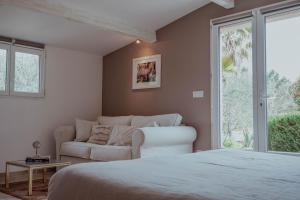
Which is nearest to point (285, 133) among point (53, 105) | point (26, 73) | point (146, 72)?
point (146, 72)

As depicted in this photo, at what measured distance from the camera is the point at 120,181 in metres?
1.31

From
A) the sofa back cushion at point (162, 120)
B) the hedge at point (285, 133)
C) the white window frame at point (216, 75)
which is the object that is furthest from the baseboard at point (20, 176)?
the hedge at point (285, 133)

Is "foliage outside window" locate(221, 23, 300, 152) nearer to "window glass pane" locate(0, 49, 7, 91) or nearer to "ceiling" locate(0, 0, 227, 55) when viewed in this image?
"ceiling" locate(0, 0, 227, 55)

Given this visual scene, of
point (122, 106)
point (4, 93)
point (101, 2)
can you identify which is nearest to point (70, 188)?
point (101, 2)

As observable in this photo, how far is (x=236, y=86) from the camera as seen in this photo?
4.21 metres

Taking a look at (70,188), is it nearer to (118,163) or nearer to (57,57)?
(118,163)

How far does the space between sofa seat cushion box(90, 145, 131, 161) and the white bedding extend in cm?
200

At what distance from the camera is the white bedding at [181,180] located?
3.62ft

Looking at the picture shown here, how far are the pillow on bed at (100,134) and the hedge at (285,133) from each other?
2.34 meters

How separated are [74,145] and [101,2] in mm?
2086

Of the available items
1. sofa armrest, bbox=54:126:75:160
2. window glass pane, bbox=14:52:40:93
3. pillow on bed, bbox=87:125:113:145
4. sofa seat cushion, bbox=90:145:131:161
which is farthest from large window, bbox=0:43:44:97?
sofa seat cushion, bbox=90:145:131:161

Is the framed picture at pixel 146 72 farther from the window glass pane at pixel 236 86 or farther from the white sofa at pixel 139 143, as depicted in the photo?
the window glass pane at pixel 236 86

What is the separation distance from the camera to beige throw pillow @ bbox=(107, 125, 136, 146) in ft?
14.1

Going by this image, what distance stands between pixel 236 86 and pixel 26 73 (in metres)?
3.28
